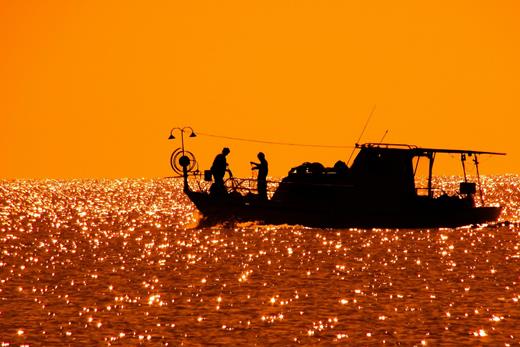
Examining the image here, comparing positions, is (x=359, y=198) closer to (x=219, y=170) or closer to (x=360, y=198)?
(x=360, y=198)

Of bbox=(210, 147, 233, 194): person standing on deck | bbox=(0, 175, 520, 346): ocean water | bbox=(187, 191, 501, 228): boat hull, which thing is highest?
bbox=(210, 147, 233, 194): person standing on deck

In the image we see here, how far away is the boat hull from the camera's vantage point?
176 ft

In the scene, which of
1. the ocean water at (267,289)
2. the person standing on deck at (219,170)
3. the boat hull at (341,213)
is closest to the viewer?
the ocean water at (267,289)

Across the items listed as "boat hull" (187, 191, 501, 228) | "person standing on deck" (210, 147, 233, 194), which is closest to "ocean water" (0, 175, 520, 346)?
Result: "boat hull" (187, 191, 501, 228)

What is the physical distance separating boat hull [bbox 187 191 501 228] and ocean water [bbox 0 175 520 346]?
691 millimetres

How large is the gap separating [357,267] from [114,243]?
17.5 metres

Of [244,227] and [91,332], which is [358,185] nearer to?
[244,227]

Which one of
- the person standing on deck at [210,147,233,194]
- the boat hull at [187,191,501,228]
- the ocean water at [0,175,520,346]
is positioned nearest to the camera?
the ocean water at [0,175,520,346]

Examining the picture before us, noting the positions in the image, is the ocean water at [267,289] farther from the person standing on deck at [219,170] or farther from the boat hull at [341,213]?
the person standing on deck at [219,170]

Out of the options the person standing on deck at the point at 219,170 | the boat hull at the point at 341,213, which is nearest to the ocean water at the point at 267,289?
the boat hull at the point at 341,213

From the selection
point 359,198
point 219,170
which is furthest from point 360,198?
point 219,170

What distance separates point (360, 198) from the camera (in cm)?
5272

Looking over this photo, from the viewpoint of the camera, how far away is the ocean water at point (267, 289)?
1000 inches

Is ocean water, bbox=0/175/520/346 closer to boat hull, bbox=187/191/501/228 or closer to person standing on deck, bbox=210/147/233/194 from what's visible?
boat hull, bbox=187/191/501/228
